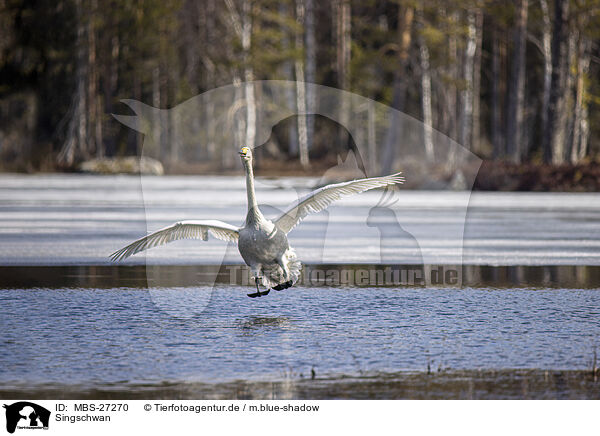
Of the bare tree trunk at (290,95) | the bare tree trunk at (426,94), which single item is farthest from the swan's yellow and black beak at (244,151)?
the bare tree trunk at (290,95)

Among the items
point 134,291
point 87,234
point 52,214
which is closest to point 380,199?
point 52,214

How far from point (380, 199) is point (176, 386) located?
2206 cm

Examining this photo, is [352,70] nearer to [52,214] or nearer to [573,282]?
[52,214]

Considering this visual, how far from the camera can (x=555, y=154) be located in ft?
112

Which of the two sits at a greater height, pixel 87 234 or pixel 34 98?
pixel 34 98

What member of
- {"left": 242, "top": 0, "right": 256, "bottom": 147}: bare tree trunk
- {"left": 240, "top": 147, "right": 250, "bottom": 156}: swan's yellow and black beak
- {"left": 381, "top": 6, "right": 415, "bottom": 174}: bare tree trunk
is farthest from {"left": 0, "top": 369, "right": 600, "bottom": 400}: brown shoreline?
{"left": 242, "top": 0, "right": 256, "bottom": 147}: bare tree trunk

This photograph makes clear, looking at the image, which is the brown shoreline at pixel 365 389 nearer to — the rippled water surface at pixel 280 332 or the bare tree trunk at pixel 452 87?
the rippled water surface at pixel 280 332

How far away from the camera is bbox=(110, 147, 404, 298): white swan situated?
969cm

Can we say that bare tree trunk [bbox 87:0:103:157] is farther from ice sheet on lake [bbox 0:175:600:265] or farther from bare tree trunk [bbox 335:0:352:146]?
ice sheet on lake [bbox 0:175:600:265]

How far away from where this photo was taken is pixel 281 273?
9938mm

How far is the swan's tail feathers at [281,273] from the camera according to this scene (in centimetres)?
992
